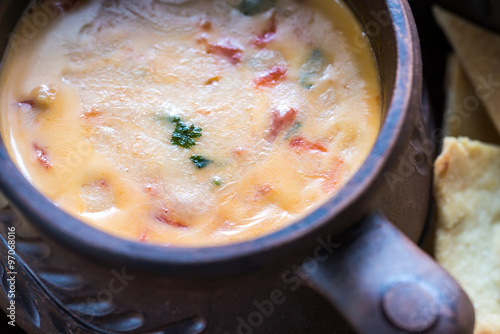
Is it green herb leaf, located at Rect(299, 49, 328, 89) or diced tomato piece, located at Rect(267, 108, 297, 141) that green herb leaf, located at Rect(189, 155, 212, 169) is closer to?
diced tomato piece, located at Rect(267, 108, 297, 141)

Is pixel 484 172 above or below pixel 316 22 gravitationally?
below

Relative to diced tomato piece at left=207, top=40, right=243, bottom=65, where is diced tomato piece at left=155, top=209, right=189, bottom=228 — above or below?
below

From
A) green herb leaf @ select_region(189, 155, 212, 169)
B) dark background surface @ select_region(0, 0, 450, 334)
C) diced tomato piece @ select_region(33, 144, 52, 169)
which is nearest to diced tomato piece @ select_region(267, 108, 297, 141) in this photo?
green herb leaf @ select_region(189, 155, 212, 169)

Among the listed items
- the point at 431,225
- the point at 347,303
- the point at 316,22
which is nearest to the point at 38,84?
the point at 316,22

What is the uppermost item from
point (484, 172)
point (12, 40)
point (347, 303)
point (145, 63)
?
point (12, 40)

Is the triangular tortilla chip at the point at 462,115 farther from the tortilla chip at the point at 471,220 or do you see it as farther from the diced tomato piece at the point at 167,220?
the diced tomato piece at the point at 167,220

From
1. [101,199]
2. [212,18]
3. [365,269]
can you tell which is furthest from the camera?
[212,18]

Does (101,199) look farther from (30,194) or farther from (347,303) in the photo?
(347,303)

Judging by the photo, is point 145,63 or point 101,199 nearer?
point 101,199
